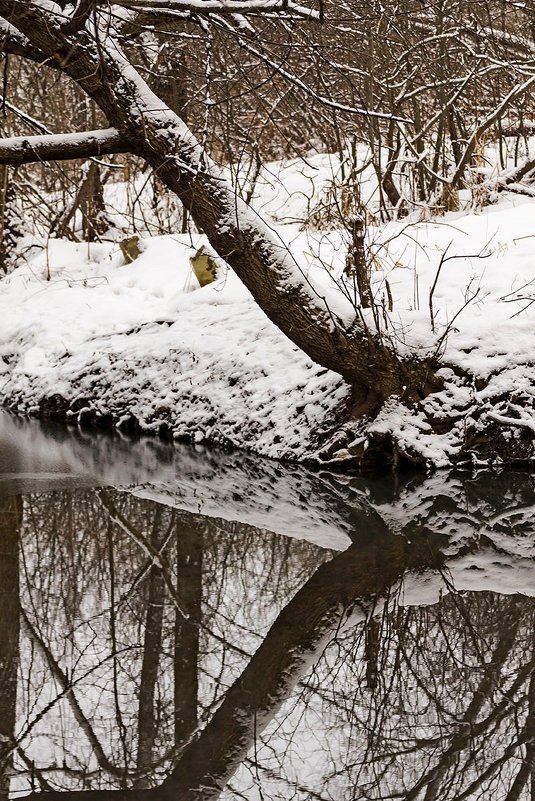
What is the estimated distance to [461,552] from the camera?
5566 mm

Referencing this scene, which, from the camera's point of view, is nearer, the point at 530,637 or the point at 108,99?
the point at 530,637

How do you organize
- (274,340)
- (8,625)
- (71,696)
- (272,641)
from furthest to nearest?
(274,340) → (8,625) → (272,641) → (71,696)

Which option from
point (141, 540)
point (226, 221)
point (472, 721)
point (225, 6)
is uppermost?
point (225, 6)

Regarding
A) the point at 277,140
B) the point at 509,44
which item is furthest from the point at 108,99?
the point at 277,140

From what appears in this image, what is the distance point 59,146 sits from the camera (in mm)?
6695

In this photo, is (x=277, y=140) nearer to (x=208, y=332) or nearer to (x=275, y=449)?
(x=208, y=332)

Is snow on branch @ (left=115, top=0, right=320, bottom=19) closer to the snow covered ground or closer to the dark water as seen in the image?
the snow covered ground

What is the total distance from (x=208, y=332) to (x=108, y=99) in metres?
3.43

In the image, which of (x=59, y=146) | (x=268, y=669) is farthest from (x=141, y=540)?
(x=59, y=146)

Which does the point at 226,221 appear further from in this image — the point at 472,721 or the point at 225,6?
the point at 472,721

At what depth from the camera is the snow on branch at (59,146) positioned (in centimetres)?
658

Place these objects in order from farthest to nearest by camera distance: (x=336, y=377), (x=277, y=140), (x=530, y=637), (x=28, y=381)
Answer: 1. (x=277, y=140)
2. (x=28, y=381)
3. (x=336, y=377)
4. (x=530, y=637)

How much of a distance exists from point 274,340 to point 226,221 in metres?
2.21

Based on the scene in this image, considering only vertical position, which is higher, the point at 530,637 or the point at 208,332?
the point at 208,332
